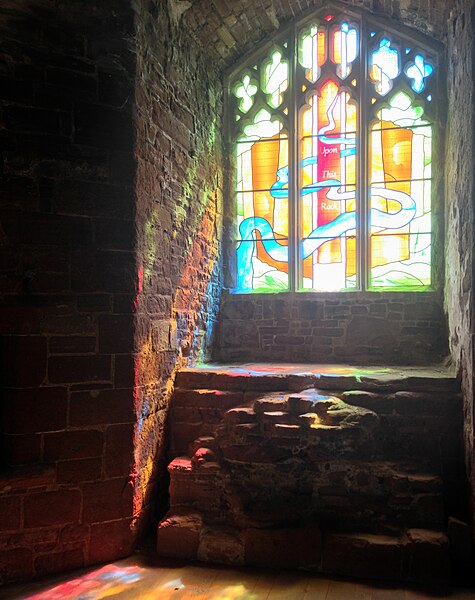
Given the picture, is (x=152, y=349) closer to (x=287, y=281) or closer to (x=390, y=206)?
(x=287, y=281)

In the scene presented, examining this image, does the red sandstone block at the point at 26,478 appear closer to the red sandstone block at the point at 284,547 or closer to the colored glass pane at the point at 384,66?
the red sandstone block at the point at 284,547

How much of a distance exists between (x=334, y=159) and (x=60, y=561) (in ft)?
16.0

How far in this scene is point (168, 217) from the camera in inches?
164

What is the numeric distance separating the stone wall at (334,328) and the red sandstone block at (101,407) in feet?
6.79

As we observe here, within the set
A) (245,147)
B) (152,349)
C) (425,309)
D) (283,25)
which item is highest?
(283,25)

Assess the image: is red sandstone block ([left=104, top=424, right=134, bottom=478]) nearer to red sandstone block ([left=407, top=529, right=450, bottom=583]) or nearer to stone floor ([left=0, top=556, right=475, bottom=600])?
stone floor ([left=0, top=556, right=475, bottom=600])

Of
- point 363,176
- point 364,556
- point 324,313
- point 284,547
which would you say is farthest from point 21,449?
point 363,176

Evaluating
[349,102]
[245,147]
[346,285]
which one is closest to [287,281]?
[346,285]

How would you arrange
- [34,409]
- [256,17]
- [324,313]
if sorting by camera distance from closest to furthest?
1. [34,409]
2. [256,17]
3. [324,313]

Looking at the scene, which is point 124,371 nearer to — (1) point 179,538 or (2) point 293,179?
(1) point 179,538

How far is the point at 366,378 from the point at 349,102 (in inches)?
137

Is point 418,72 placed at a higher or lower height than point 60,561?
higher

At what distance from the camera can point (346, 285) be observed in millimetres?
5492

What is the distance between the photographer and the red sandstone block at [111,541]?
132 inches
